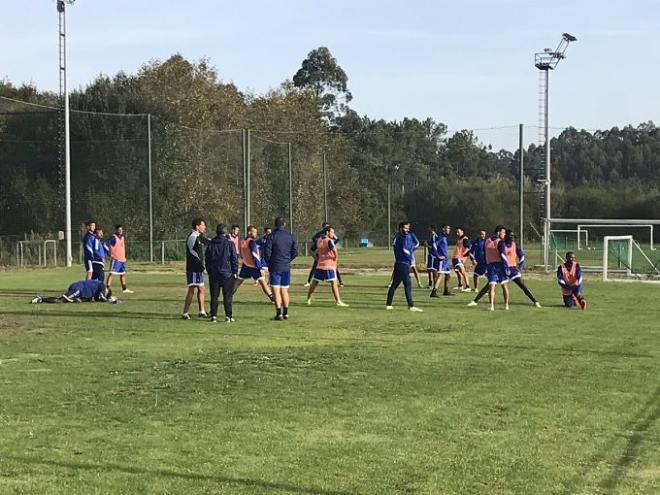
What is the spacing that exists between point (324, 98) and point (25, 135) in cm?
4994

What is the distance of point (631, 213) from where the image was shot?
240 ft

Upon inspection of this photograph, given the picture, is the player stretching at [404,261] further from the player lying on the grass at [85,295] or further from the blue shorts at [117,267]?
the blue shorts at [117,267]

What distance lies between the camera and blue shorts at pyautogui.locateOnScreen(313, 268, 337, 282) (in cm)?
1867

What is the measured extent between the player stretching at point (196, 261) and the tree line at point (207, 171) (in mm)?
28168

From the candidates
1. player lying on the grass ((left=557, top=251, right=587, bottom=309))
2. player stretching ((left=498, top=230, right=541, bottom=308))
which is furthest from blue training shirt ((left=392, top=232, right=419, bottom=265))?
player lying on the grass ((left=557, top=251, right=587, bottom=309))

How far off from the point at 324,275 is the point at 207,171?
33799mm

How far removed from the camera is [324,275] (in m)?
18.8

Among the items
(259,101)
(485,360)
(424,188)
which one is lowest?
(485,360)

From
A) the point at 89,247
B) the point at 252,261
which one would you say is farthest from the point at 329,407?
the point at 89,247

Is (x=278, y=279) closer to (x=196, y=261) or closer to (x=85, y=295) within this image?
(x=196, y=261)

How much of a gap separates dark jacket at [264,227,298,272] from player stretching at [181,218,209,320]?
121 centimetres

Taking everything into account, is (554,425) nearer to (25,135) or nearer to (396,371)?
(396,371)

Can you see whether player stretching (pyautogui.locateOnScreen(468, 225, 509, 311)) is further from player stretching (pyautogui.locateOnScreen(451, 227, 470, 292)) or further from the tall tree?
the tall tree

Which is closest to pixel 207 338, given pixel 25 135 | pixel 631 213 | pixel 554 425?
pixel 554 425
